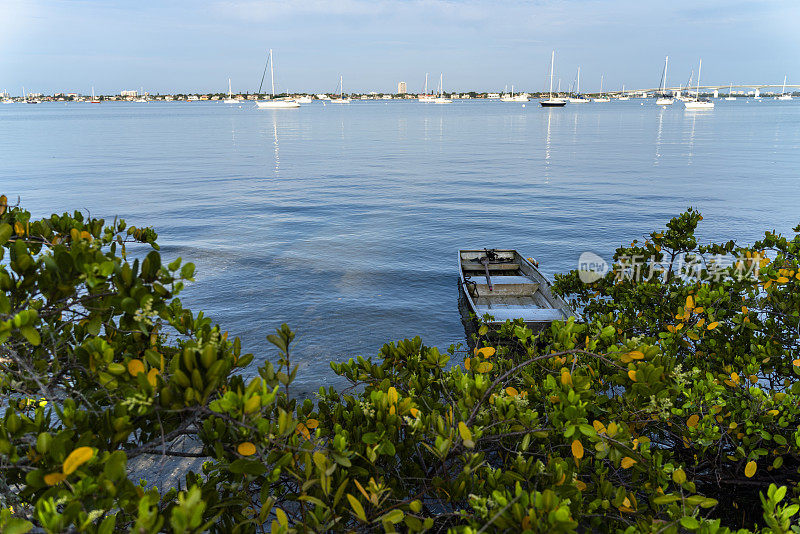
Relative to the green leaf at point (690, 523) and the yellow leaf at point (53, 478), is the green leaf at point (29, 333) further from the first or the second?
the green leaf at point (690, 523)

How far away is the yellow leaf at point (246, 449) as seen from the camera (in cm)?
305

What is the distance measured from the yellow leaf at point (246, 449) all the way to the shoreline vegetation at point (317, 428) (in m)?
0.01

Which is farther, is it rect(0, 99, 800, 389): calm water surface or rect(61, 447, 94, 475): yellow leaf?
rect(0, 99, 800, 389): calm water surface

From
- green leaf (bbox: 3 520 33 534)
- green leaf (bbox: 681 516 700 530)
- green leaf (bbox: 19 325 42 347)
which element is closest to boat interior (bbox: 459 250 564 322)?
green leaf (bbox: 681 516 700 530)

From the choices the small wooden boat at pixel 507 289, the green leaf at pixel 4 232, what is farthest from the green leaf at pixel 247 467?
the small wooden boat at pixel 507 289

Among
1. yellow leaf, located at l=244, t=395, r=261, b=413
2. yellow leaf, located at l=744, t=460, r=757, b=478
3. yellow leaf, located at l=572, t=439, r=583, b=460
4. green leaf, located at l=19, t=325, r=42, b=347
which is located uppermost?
green leaf, located at l=19, t=325, r=42, b=347

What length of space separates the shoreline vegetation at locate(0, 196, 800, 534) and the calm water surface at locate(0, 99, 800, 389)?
9.34 metres

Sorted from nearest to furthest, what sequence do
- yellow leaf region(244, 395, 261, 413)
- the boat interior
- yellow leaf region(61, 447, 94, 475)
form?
yellow leaf region(61, 447, 94, 475) < yellow leaf region(244, 395, 261, 413) < the boat interior

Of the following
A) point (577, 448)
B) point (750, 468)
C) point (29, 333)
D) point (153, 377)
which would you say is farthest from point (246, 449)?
point (750, 468)

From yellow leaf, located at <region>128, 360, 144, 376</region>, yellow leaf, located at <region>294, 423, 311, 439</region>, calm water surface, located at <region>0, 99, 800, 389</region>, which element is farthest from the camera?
calm water surface, located at <region>0, 99, 800, 389</region>

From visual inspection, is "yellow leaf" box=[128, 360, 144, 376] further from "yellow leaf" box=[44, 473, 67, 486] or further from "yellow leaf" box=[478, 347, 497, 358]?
"yellow leaf" box=[478, 347, 497, 358]

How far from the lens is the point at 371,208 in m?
36.0

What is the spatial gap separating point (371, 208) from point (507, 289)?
19879mm

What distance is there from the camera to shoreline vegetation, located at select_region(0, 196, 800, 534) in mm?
2879
